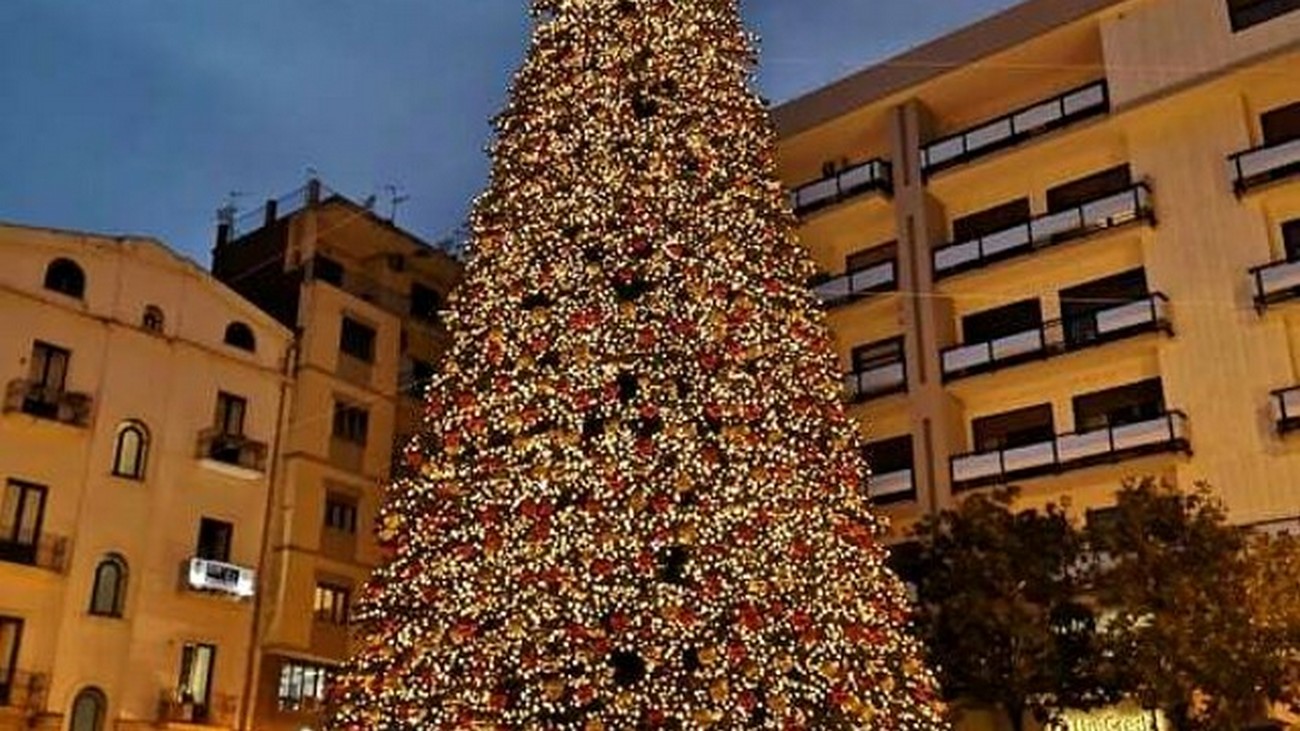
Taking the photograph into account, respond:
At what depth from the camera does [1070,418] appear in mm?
26156

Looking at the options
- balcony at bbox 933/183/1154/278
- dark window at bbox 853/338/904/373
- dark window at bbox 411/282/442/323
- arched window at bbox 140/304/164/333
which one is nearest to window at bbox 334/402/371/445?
dark window at bbox 411/282/442/323

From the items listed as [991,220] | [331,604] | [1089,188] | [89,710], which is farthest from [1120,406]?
[89,710]

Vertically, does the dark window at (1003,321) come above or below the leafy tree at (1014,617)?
above

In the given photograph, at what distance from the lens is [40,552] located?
934 inches

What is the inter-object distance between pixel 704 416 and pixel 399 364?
1870 cm

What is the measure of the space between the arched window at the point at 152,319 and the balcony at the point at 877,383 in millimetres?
14905

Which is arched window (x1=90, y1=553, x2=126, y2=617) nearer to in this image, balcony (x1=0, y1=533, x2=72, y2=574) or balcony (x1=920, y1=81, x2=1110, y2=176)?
balcony (x1=0, y1=533, x2=72, y2=574)

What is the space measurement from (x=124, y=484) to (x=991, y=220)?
1970 centimetres

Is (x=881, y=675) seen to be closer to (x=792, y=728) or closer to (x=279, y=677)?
(x=792, y=728)

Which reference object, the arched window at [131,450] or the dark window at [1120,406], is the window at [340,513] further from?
the dark window at [1120,406]

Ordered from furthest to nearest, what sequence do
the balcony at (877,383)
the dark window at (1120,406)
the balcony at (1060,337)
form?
1. the balcony at (877,383)
2. the dark window at (1120,406)
3. the balcony at (1060,337)

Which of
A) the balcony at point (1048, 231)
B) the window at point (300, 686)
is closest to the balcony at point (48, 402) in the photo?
the window at point (300, 686)

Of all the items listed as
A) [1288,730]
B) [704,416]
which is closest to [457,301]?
[704,416]

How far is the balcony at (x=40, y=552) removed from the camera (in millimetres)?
23312
